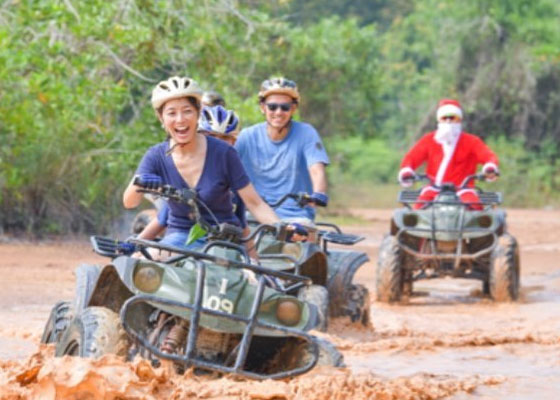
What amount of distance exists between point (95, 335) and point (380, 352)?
3276mm

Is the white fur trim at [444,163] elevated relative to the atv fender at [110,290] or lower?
elevated

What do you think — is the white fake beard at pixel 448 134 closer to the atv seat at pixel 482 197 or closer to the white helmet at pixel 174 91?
the atv seat at pixel 482 197

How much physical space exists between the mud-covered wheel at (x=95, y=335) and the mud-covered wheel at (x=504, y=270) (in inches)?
280

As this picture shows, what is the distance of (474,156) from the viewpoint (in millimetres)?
13508

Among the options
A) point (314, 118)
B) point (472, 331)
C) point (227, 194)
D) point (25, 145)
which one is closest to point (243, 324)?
point (227, 194)

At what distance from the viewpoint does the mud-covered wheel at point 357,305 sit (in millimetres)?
9734

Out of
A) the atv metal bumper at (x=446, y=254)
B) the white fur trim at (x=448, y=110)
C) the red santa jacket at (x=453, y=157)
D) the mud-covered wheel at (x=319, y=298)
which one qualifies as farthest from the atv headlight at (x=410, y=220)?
the mud-covered wheel at (x=319, y=298)

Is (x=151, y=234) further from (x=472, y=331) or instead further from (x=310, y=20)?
(x=310, y=20)

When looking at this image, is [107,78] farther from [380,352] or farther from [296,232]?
[296,232]

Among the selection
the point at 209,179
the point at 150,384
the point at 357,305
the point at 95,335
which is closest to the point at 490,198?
the point at 357,305

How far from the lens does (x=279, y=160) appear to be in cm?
968

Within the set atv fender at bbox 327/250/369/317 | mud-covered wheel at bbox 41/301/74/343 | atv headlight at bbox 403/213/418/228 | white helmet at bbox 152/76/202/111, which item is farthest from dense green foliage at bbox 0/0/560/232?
white helmet at bbox 152/76/202/111

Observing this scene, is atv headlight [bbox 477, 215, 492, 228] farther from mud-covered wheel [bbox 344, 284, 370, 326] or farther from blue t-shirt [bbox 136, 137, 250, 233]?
blue t-shirt [bbox 136, 137, 250, 233]

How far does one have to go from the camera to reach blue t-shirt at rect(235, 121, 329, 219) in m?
9.64
